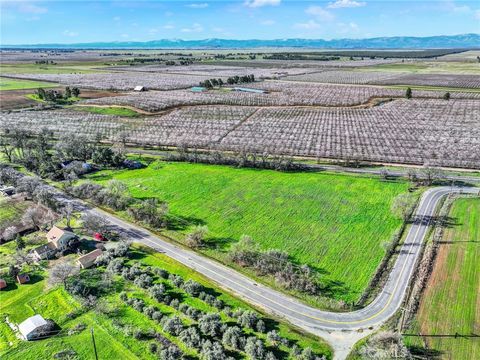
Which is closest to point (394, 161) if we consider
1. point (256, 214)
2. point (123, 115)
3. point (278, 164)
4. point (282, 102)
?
point (278, 164)

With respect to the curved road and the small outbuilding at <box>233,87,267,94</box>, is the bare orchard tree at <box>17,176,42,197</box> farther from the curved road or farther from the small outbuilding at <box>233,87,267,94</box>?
the small outbuilding at <box>233,87,267,94</box>

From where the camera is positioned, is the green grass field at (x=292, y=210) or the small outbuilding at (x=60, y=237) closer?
the green grass field at (x=292, y=210)

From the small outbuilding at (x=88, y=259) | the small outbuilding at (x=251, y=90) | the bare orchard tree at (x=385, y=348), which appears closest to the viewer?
the bare orchard tree at (x=385, y=348)

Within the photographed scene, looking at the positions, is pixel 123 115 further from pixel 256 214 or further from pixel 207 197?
pixel 256 214

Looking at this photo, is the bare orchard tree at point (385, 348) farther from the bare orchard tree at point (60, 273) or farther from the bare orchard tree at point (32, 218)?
the bare orchard tree at point (32, 218)

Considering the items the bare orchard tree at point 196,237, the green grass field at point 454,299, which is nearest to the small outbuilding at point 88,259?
the bare orchard tree at point 196,237

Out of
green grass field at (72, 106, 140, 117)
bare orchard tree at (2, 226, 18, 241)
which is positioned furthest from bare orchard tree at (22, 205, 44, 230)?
green grass field at (72, 106, 140, 117)
